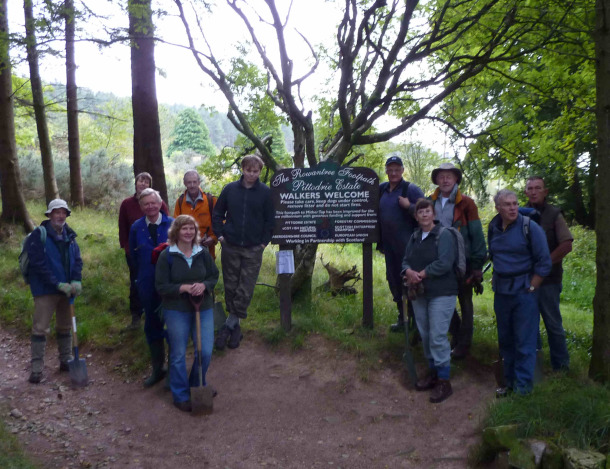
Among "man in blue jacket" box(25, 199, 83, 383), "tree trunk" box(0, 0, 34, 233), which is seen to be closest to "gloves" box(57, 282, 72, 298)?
"man in blue jacket" box(25, 199, 83, 383)

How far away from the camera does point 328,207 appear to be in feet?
22.3

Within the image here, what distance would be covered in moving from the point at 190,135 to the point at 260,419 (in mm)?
64107

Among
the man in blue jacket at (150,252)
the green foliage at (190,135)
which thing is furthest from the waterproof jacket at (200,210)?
the green foliage at (190,135)

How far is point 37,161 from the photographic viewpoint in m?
18.8

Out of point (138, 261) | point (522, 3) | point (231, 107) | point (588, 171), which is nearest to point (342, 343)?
point (138, 261)

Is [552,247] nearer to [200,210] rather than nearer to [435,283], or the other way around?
[435,283]

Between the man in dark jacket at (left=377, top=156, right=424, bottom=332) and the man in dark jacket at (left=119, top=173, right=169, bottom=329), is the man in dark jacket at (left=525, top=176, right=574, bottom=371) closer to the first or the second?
the man in dark jacket at (left=377, top=156, right=424, bottom=332)

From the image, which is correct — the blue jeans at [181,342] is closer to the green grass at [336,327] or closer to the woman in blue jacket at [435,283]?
the green grass at [336,327]

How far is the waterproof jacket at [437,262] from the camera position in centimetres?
511

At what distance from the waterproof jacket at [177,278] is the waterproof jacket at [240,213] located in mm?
1104

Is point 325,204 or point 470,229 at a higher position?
point 325,204

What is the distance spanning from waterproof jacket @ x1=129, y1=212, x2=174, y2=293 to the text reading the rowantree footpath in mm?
1576

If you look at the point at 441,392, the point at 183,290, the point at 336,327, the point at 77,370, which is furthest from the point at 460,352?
the point at 77,370

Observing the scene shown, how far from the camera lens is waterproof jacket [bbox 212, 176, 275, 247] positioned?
636 cm
